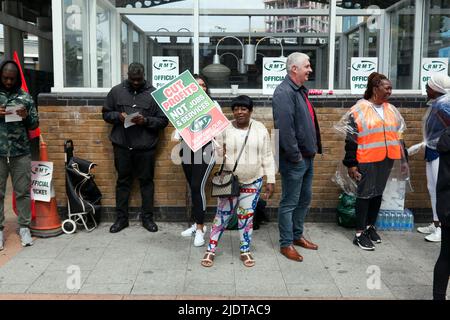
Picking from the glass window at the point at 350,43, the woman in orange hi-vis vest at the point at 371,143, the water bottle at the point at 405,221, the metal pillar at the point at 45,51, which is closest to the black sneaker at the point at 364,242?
the woman in orange hi-vis vest at the point at 371,143

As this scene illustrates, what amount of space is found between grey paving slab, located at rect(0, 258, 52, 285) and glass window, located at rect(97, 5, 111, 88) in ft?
8.14

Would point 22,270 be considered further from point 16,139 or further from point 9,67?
point 9,67

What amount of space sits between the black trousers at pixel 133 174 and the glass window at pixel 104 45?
1.18 metres

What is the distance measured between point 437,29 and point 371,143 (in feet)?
7.77

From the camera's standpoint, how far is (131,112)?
5461 mm

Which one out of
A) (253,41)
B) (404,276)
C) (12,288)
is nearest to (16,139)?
(12,288)

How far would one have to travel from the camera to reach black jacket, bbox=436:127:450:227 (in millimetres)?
3500

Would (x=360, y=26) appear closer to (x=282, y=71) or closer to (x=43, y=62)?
(x=282, y=71)

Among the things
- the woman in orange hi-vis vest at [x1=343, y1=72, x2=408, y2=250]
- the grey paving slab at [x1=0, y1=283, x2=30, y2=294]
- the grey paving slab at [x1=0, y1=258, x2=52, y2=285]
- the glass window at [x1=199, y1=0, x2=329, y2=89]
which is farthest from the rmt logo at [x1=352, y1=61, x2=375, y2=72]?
the grey paving slab at [x1=0, y1=283, x2=30, y2=294]

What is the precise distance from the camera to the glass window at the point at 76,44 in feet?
19.5

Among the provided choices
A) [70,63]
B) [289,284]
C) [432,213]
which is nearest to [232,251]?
[289,284]

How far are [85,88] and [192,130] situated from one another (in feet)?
6.23

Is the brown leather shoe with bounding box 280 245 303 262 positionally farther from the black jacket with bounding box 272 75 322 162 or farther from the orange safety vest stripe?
the orange safety vest stripe

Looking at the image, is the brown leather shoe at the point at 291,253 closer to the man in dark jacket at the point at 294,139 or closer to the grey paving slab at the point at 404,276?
the man in dark jacket at the point at 294,139
